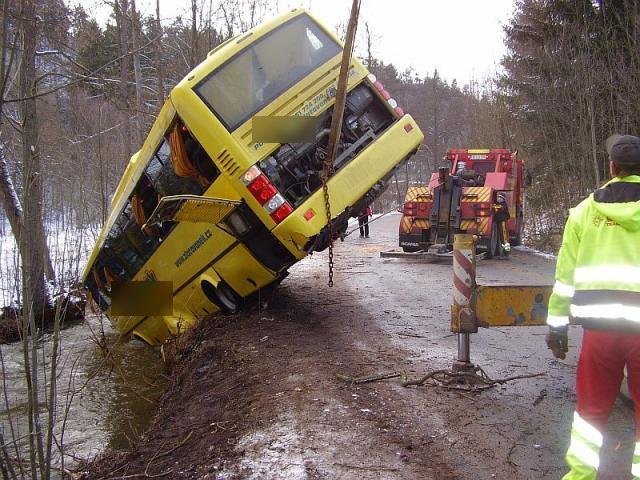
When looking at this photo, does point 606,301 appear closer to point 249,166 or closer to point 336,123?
point 336,123

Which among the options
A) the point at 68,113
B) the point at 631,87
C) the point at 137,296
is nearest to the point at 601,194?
the point at 137,296

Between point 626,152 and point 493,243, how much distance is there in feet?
32.3

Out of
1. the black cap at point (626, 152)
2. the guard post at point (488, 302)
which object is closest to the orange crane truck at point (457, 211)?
the guard post at point (488, 302)

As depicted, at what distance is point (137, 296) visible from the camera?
8.06m

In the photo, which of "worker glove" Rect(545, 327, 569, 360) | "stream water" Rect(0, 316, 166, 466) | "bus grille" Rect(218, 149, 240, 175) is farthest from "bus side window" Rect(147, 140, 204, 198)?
"worker glove" Rect(545, 327, 569, 360)

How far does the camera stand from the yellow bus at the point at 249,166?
20.2ft

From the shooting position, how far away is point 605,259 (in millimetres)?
2754

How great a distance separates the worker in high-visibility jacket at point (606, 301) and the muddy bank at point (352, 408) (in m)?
0.61

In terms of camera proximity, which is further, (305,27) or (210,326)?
(210,326)

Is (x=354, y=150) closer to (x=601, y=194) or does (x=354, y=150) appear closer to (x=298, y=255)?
(x=298, y=255)

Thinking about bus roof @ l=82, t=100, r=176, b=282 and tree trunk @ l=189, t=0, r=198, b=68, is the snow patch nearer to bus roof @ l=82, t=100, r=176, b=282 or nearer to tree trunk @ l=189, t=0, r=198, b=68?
bus roof @ l=82, t=100, r=176, b=282

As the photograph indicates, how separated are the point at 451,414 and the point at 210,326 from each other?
4306 mm

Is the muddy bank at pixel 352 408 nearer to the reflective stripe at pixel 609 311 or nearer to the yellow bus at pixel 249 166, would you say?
the yellow bus at pixel 249 166

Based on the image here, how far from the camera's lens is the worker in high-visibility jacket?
2.67 metres
